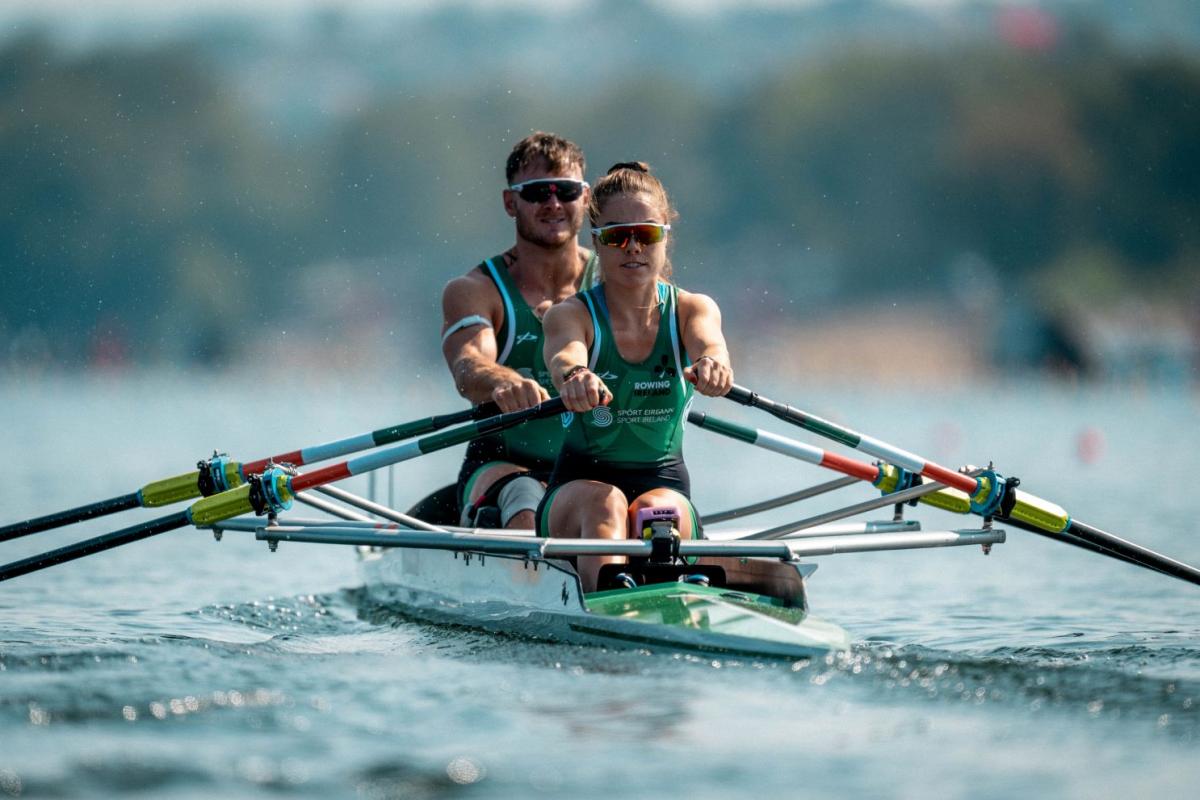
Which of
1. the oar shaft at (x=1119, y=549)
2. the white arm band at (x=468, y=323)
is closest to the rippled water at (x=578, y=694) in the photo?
the oar shaft at (x=1119, y=549)

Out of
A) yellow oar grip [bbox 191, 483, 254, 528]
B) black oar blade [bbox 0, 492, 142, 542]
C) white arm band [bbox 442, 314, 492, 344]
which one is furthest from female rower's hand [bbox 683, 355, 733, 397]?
black oar blade [bbox 0, 492, 142, 542]

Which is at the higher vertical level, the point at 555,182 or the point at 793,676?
the point at 555,182

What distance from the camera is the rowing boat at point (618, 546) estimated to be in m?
7.21

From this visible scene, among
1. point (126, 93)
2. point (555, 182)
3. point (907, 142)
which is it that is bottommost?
point (555, 182)

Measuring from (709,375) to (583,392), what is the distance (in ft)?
1.86

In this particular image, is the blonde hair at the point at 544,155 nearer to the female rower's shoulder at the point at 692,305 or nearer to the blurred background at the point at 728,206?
the female rower's shoulder at the point at 692,305

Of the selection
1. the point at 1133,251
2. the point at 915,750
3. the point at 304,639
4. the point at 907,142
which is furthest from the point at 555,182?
the point at 907,142

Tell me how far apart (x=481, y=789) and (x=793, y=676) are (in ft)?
5.88

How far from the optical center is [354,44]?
174250 mm

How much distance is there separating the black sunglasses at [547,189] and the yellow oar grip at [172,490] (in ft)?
7.52

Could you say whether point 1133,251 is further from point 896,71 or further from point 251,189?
point 251,189

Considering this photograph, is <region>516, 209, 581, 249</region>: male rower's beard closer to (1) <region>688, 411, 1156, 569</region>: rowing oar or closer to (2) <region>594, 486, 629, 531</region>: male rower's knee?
(1) <region>688, 411, 1156, 569</region>: rowing oar

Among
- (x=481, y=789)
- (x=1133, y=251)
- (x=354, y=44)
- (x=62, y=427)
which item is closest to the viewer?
(x=481, y=789)

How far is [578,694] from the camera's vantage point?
21.6ft
